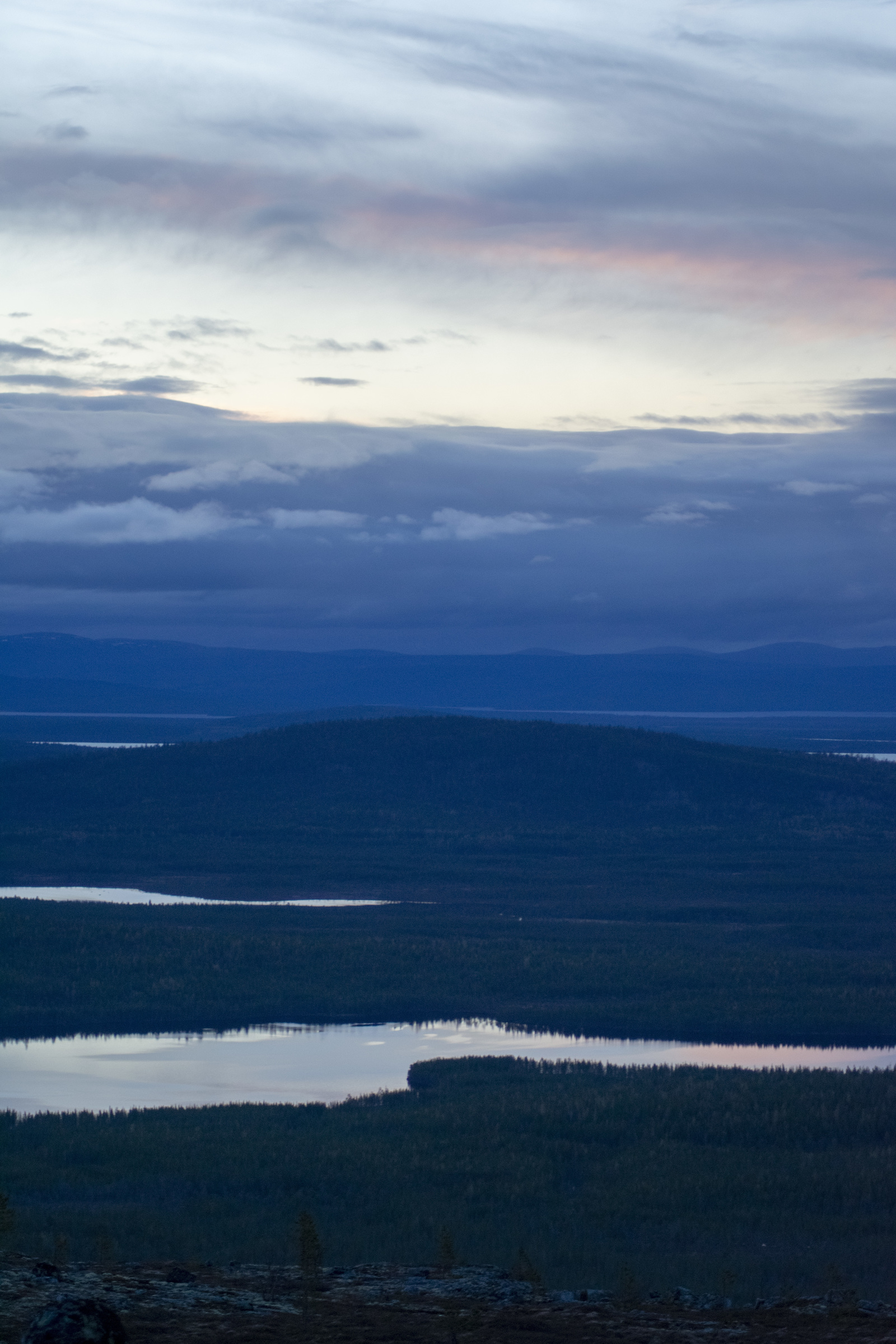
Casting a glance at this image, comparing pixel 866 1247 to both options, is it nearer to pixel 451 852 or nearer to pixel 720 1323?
pixel 720 1323

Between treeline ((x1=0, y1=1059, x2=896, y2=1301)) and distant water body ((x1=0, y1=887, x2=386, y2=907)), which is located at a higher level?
distant water body ((x1=0, y1=887, x2=386, y2=907))

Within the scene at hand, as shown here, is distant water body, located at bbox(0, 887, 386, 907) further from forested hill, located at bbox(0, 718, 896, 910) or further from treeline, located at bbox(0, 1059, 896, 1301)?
treeline, located at bbox(0, 1059, 896, 1301)

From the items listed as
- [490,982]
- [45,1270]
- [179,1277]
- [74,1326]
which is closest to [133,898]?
[490,982]

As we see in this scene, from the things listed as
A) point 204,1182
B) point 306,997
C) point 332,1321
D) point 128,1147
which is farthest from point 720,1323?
point 306,997

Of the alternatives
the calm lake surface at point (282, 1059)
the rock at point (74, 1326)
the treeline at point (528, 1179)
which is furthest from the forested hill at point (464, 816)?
the rock at point (74, 1326)

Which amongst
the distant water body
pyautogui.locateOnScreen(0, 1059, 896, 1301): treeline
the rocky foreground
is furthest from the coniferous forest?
the rocky foreground

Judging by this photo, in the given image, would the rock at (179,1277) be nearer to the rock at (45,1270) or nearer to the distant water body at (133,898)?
the rock at (45,1270)
